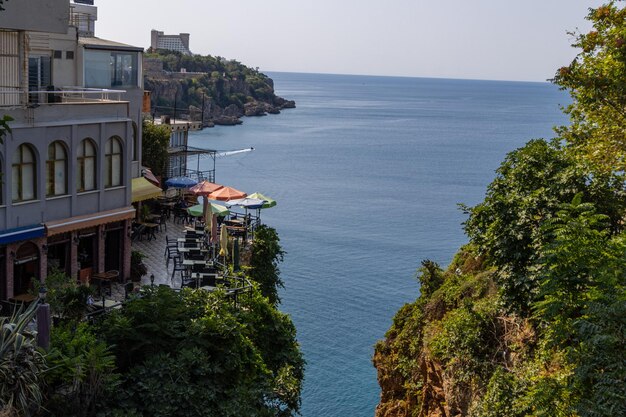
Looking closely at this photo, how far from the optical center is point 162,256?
28.3 meters

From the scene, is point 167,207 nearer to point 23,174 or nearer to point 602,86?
point 23,174

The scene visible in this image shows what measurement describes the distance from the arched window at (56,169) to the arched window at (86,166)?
550mm

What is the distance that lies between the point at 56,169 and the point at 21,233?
2297mm

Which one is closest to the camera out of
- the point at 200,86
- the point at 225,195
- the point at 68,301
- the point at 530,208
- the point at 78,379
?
the point at 78,379

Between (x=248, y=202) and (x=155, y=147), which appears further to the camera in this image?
(x=155, y=147)

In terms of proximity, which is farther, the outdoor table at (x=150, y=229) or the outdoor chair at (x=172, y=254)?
the outdoor table at (x=150, y=229)

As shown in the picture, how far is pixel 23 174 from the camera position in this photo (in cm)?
2184

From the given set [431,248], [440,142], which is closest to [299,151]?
[440,142]

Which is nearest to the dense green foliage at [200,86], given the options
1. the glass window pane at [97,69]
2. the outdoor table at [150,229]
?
the glass window pane at [97,69]

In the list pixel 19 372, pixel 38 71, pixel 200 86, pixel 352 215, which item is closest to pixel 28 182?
pixel 38 71

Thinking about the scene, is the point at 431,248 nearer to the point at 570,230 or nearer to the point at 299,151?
the point at 570,230

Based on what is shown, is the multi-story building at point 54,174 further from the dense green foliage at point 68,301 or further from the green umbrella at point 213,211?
the green umbrella at point 213,211

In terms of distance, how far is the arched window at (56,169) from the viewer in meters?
22.6

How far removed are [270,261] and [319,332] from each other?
47.3 feet
